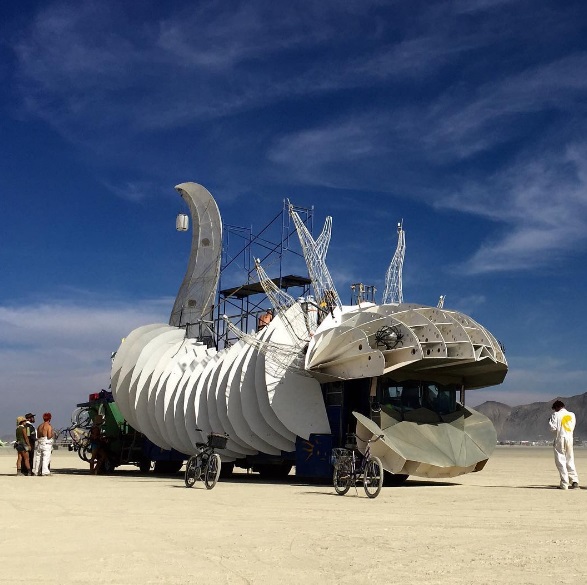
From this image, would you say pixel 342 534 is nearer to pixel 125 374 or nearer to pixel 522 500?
pixel 522 500

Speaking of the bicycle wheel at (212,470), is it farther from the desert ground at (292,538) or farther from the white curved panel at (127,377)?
the white curved panel at (127,377)

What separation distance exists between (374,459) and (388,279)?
29.7 feet

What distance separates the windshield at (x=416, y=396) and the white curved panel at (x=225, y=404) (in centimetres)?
468

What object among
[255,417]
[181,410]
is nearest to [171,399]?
[181,410]

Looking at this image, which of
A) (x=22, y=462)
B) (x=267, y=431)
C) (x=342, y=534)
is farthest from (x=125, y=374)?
(x=342, y=534)

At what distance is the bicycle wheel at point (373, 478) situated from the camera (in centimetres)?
1747

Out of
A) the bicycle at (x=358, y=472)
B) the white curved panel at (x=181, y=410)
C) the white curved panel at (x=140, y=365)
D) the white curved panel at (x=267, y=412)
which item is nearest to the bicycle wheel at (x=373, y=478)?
the bicycle at (x=358, y=472)

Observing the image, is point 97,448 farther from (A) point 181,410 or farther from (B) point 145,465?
(A) point 181,410

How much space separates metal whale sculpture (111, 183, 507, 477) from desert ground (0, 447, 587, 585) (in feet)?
11.9

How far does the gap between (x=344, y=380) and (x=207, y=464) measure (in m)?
4.28

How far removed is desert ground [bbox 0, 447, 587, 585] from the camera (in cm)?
810

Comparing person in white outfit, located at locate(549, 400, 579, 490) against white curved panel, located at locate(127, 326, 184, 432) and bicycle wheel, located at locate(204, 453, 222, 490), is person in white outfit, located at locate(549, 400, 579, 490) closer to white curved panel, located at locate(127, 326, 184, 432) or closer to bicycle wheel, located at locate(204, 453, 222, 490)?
bicycle wheel, located at locate(204, 453, 222, 490)

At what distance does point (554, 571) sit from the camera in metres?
8.17

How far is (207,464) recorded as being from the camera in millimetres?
20719
